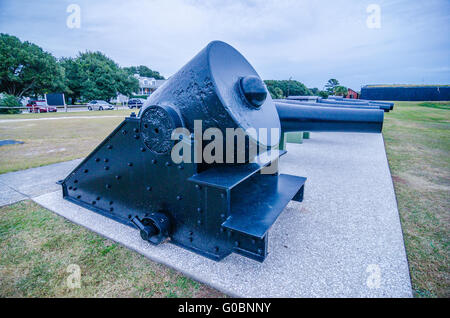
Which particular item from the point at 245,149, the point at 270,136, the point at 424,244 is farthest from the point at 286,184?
the point at 424,244

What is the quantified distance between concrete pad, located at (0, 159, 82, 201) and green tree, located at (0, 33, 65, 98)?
30783 mm

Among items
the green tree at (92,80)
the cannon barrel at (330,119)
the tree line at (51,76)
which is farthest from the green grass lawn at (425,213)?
the green tree at (92,80)

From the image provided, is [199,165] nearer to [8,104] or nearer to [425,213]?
[425,213]

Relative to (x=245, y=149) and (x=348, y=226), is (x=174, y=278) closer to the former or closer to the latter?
(x=245, y=149)

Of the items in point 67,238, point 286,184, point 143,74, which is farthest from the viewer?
point 143,74

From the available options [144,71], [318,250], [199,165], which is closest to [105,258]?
[199,165]

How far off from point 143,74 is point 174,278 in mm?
86281

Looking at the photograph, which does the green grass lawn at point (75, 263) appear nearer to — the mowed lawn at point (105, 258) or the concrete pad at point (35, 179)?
the mowed lawn at point (105, 258)

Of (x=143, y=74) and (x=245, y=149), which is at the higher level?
(x=143, y=74)

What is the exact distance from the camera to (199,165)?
1.83m

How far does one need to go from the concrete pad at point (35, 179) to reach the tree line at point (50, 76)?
30.8 m

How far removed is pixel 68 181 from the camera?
2.67m

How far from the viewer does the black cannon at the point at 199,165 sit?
1654 millimetres
